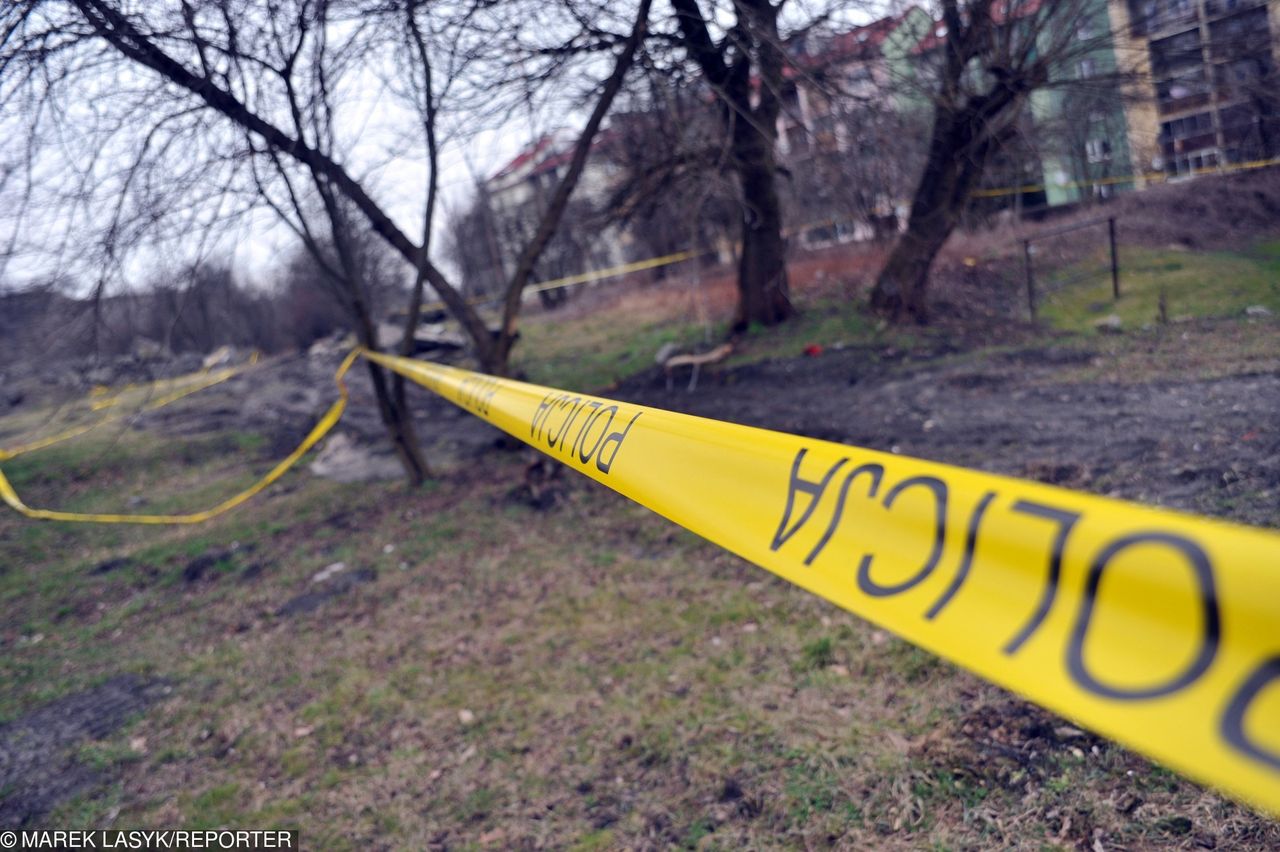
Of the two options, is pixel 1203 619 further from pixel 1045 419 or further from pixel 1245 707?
pixel 1045 419

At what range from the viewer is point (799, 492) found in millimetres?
1491

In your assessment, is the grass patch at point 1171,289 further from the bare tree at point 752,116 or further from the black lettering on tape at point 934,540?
the black lettering on tape at point 934,540

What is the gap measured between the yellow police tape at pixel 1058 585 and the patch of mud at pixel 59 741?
4213 mm

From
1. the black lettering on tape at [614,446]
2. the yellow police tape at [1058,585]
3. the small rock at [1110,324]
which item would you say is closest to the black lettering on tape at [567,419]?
the black lettering on tape at [614,446]

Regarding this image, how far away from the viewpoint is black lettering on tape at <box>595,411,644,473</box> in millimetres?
2230

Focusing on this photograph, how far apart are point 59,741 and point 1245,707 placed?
567cm

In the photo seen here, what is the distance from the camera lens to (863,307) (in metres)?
13.4

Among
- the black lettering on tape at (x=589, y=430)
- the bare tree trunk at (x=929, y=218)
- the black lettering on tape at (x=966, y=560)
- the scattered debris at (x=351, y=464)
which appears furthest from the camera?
the bare tree trunk at (x=929, y=218)

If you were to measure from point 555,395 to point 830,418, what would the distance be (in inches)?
226

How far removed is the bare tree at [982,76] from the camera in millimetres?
8828

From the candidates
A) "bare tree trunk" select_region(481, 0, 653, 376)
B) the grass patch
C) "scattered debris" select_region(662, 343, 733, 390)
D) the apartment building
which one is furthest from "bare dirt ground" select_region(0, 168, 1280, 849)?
the apartment building

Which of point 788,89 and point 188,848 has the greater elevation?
point 788,89

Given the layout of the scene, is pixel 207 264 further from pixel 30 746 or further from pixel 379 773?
pixel 379 773

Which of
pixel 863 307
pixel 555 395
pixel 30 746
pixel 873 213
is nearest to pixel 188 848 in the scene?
pixel 30 746
